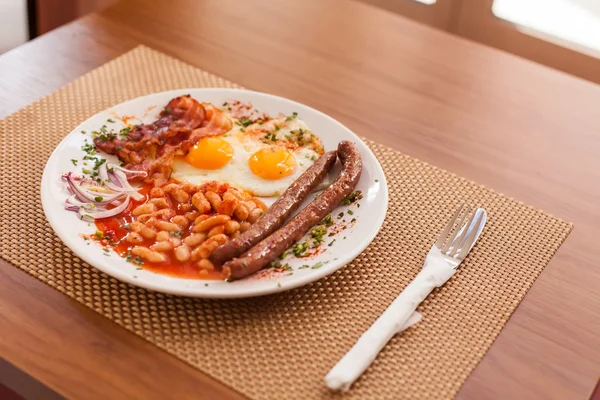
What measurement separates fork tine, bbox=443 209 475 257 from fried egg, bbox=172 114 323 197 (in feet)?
1.41

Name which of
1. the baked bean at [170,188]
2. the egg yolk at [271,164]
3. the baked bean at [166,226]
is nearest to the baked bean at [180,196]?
the baked bean at [170,188]

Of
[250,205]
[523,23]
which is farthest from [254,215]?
[523,23]

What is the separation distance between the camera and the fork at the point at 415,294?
1.49 m

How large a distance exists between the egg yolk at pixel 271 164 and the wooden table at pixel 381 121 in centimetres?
38

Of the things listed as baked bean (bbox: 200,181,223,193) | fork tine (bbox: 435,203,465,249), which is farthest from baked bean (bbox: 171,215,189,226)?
fork tine (bbox: 435,203,465,249)

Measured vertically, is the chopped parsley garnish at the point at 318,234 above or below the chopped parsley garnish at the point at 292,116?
below

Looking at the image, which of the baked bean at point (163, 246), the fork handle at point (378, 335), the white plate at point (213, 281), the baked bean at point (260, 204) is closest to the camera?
the fork handle at point (378, 335)

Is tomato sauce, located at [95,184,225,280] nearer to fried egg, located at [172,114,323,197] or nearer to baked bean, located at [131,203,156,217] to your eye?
baked bean, located at [131,203,156,217]

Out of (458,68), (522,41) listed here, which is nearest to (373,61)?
(458,68)

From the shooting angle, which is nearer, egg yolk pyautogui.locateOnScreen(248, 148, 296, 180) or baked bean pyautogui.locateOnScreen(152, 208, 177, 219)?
baked bean pyautogui.locateOnScreen(152, 208, 177, 219)

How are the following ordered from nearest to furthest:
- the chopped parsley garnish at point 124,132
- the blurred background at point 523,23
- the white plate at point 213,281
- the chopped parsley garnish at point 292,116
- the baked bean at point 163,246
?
the white plate at point 213,281 < the baked bean at point 163,246 < the chopped parsley garnish at point 124,132 < the chopped parsley garnish at point 292,116 < the blurred background at point 523,23

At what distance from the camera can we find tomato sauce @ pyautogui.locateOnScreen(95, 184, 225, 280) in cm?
164

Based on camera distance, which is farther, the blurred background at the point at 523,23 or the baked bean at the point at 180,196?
the blurred background at the point at 523,23

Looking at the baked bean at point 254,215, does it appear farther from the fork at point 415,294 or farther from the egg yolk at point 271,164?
the fork at point 415,294
